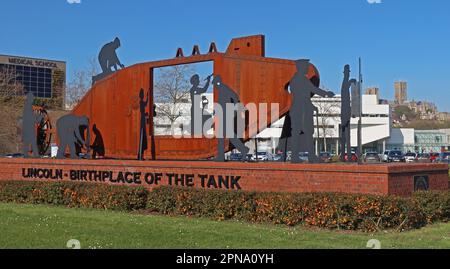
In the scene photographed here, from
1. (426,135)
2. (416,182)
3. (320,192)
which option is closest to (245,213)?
(320,192)

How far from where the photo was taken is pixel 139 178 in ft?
57.2

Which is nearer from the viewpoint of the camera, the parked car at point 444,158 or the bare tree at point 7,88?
the parked car at point 444,158

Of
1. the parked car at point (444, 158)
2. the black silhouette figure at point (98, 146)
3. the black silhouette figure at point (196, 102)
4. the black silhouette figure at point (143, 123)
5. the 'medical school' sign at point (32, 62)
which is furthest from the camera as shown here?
the 'medical school' sign at point (32, 62)

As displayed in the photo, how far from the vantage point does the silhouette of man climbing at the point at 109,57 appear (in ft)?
70.4

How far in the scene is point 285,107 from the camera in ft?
→ 56.5

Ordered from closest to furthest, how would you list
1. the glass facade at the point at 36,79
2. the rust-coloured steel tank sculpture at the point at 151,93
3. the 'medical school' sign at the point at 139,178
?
1. the 'medical school' sign at the point at 139,178
2. the rust-coloured steel tank sculpture at the point at 151,93
3. the glass facade at the point at 36,79

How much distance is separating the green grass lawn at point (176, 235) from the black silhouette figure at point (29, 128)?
24.0ft

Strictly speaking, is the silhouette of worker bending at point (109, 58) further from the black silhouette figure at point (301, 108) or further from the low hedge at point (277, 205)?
the black silhouette figure at point (301, 108)

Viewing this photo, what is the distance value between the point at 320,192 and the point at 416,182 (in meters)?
2.62

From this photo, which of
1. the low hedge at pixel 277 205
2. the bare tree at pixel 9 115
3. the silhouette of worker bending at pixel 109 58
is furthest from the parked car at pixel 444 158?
the low hedge at pixel 277 205

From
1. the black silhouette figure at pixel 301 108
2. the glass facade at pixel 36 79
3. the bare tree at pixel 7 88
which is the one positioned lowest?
the black silhouette figure at pixel 301 108

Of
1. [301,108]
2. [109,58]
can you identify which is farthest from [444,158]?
[301,108]

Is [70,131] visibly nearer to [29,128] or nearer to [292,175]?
[29,128]

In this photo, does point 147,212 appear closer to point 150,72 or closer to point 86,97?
point 150,72
